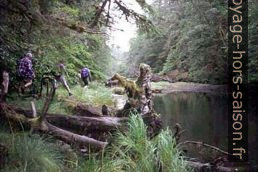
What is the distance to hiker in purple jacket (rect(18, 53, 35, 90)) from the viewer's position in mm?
9117

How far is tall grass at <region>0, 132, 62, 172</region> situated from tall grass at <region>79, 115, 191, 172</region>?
1.55ft

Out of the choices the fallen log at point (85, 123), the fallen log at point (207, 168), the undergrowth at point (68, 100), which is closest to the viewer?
the fallen log at point (207, 168)

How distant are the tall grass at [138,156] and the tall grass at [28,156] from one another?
0.47 metres

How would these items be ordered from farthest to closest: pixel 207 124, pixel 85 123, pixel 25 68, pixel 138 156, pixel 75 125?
pixel 207 124, pixel 25 68, pixel 85 123, pixel 75 125, pixel 138 156

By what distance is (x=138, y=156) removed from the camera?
5938 millimetres

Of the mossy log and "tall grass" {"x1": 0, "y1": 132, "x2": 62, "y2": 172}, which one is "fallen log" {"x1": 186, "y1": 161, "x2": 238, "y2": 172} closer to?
the mossy log

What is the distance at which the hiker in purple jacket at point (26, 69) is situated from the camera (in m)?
9.12

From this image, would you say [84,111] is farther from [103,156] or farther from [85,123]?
[103,156]

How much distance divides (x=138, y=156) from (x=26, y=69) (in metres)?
4.62

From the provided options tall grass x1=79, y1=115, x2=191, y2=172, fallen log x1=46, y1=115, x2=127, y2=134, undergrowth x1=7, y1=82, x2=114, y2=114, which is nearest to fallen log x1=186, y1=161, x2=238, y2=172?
tall grass x1=79, y1=115, x2=191, y2=172

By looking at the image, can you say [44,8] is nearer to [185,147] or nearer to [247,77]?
[185,147]

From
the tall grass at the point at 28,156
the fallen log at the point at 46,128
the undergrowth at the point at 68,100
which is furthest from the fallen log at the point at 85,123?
the tall grass at the point at 28,156

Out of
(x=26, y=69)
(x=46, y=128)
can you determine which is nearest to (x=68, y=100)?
(x=26, y=69)

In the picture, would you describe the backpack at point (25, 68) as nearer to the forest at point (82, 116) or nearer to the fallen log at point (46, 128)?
the forest at point (82, 116)
